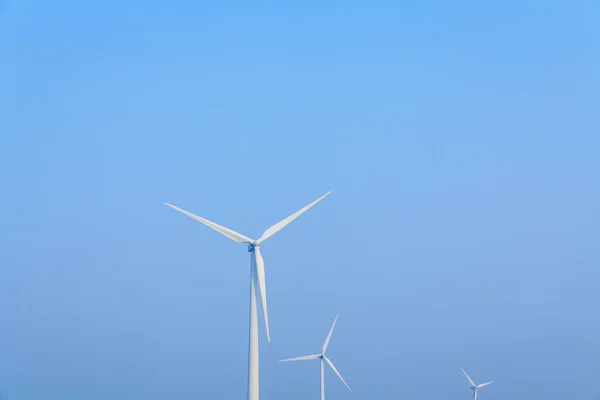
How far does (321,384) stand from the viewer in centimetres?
7644

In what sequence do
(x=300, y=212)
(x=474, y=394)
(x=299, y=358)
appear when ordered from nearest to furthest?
1. (x=300, y=212)
2. (x=299, y=358)
3. (x=474, y=394)

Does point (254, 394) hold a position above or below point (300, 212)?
below

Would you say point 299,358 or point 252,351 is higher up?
point 299,358

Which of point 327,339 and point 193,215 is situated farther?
point 327,339

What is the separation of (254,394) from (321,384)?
28239 millimetres

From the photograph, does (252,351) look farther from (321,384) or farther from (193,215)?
(321,384)

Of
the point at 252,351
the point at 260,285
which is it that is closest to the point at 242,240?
the point at 260,285

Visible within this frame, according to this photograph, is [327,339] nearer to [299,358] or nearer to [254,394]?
[299,358]

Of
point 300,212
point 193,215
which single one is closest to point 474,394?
point 300,212

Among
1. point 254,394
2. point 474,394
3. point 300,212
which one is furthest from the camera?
point 474,394

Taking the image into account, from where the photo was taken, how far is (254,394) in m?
48.8

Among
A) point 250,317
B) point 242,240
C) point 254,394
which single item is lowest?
point 254,394

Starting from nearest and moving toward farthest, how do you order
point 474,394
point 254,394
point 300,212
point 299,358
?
point 254,394
point 300,212
point 299,358
point 474,394

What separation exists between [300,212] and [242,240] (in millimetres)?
4559
